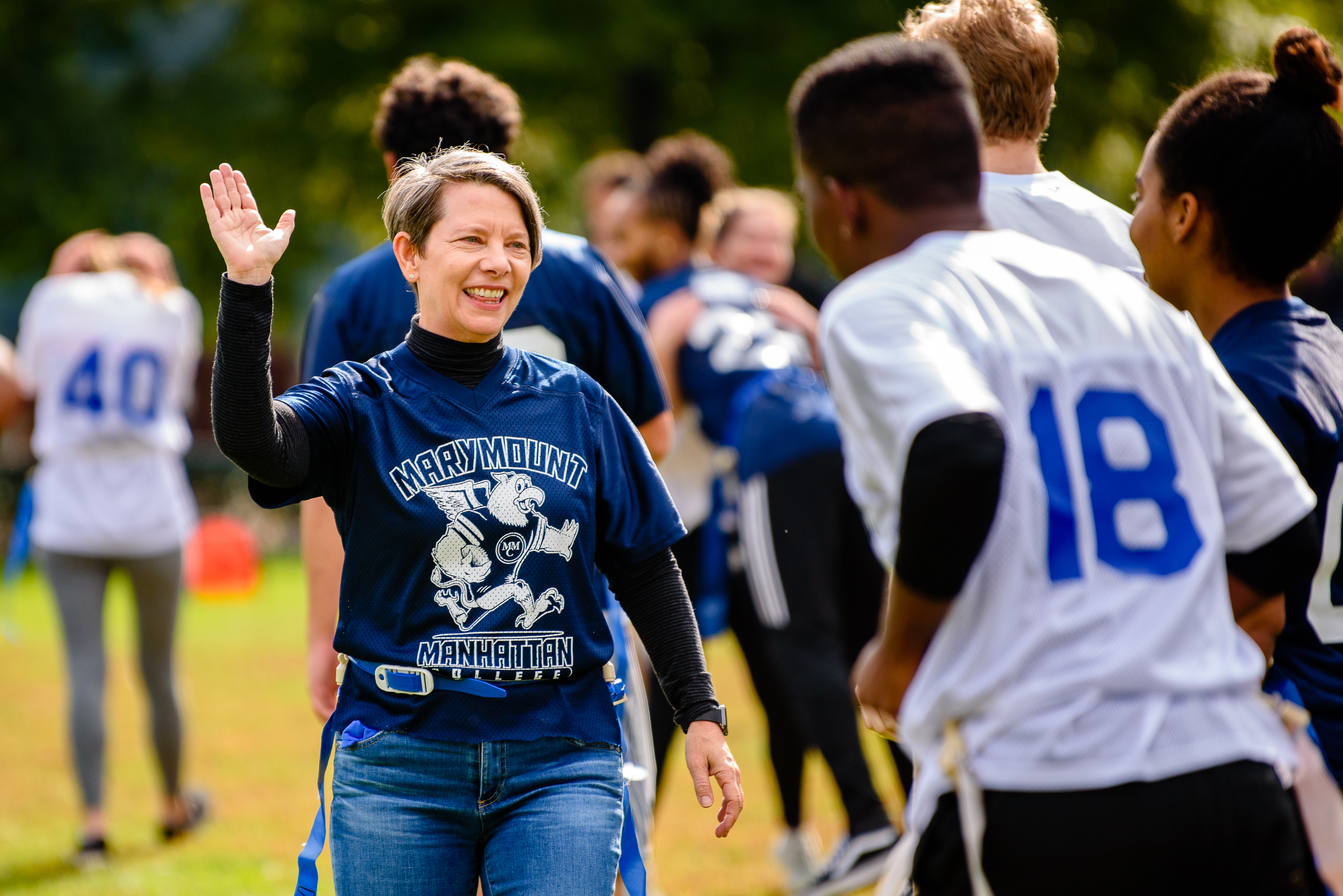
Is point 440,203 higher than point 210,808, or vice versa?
point 440,203

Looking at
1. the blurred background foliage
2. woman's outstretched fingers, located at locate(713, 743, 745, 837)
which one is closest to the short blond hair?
woman's outstretched fingers, located at locate(713, 743, 745, 837)

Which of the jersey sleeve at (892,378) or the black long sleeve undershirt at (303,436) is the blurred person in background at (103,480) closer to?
the black long sleeve undershirt at (303,436)

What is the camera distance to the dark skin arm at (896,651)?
1.82m

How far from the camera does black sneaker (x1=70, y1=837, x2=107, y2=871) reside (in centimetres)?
571

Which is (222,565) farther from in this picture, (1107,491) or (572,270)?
(1107,491)

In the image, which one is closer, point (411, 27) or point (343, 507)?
point (343, 507)

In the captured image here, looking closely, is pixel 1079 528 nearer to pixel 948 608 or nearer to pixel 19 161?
pixel 948 608

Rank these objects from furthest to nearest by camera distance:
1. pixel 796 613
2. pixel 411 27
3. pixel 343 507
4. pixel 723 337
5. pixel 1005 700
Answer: pixel 411 27
pixel 723 337
pixel 796 613
pixel 343 507
pixel 1005 700

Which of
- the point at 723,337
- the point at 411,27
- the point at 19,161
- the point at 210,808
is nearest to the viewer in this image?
the point at 723,337

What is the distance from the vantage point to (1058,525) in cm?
182

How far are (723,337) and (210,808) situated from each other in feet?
11.0

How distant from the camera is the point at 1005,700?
181 cm

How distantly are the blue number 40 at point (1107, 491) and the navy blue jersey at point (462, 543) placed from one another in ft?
3.44

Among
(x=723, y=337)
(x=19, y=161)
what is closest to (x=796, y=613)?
(x=723, y=337)
